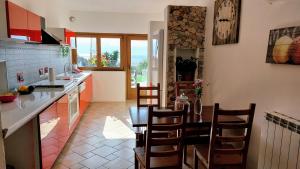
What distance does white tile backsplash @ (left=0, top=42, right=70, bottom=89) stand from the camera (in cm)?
276

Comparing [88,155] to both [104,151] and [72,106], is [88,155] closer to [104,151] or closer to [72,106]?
[104,151]

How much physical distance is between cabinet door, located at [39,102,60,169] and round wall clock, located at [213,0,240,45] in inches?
90.2

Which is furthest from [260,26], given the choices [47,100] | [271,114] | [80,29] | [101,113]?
[80,29]

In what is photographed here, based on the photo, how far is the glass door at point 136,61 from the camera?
655cm

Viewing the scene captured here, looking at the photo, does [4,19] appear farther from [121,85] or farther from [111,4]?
[121,85]

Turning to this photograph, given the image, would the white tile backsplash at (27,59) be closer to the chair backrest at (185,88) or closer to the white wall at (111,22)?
the white wall at (111,22)

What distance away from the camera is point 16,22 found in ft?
7.35

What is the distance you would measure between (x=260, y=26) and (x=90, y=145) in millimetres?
2820

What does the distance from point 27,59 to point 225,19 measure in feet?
9.55

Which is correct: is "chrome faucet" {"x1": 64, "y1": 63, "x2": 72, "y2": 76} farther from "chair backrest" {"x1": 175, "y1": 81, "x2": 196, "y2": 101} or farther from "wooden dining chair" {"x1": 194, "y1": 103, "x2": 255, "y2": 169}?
"wooden dining chair" {"x1": 194, "y1": 103, "x2": 255, "y2": 169}

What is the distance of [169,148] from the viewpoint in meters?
2.22

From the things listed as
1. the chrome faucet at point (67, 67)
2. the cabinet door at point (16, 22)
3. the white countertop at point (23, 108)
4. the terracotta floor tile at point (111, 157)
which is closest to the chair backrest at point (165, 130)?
the white countertop at point (23, 108)

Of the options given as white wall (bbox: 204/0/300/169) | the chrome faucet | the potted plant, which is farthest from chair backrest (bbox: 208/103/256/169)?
the chrome faucet

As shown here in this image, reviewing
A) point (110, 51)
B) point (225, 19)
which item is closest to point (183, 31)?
point (225, 19)
